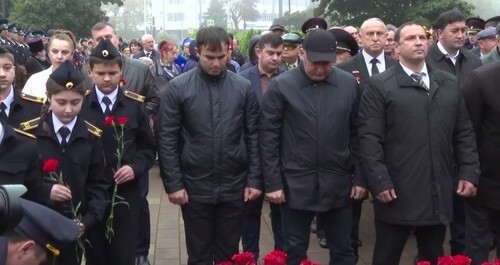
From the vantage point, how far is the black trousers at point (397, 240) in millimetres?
5079

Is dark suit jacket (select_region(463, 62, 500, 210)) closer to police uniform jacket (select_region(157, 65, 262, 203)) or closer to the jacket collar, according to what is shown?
police uniform jacket (select_region(157, 65, 262, 203))

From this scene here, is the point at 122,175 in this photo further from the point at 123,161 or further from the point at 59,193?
the point at 59,193

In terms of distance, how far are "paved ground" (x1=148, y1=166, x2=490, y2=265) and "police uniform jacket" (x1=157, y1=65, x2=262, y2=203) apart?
68.1 inches

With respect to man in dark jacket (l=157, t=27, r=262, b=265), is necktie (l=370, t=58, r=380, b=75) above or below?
above

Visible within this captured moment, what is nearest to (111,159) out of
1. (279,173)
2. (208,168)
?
(208,168)

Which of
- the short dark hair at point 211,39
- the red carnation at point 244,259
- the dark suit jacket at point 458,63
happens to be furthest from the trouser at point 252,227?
the red carnation at point 244,259

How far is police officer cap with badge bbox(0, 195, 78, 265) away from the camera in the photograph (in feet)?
7.82

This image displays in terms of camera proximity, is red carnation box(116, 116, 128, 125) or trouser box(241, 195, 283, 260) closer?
red carnation box(116, 116, 128, 125)

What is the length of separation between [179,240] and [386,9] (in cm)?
3408

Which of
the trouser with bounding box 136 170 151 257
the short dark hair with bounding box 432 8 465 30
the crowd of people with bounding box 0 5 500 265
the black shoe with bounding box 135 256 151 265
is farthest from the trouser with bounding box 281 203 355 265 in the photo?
the short dark hair with bounding box 432 8 465 30

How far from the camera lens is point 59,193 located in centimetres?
433

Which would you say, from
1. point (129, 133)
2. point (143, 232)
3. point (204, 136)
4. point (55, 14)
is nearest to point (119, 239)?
point (129, 133)

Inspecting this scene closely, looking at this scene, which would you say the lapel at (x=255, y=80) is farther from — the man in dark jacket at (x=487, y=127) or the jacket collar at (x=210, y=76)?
the man in dark jacket at (x=487, y=127)

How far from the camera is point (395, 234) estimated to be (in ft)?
16.7
